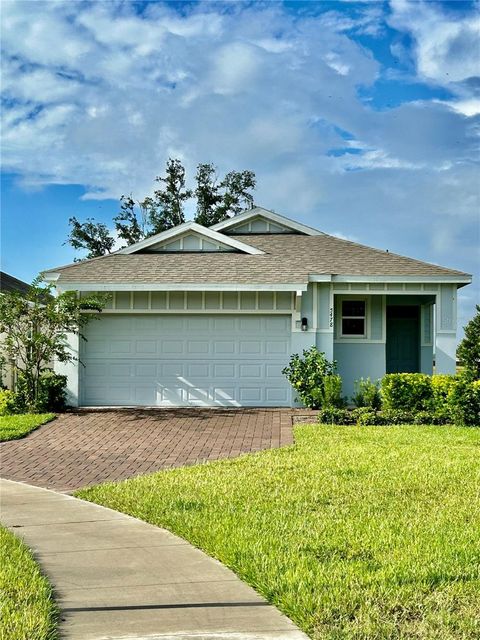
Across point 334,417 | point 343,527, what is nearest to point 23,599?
point 343,527


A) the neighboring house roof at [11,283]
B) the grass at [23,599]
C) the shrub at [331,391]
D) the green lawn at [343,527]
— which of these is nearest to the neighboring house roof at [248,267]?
the shrub at [331,391]

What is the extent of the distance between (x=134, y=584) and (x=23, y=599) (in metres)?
0.76

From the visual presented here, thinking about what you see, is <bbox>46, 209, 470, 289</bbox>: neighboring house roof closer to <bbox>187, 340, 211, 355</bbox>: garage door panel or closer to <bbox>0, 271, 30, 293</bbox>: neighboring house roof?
<bbox>187, 340, 211, 355</bbox>: garage door panel

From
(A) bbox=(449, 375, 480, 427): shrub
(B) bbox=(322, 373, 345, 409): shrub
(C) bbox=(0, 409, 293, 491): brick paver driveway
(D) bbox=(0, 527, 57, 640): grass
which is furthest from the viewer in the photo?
(B) bbox=(322, 373, 345, 409): shrub

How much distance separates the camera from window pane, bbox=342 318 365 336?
1908 cm

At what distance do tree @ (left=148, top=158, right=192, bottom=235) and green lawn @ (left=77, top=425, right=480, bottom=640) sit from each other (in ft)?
88.5

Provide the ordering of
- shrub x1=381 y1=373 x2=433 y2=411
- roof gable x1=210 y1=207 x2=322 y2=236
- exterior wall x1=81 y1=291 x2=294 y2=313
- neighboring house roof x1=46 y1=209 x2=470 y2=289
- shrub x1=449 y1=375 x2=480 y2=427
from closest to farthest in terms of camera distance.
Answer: shrub x1=449 y1=375 x2=480 y2=427 < shrub x1=381 y1=373 x2=433 y2=411 < neighboring house roof x1=46 y1=209 x2=470 y2=289 < exterior wall x1=81 y1=291 x2=294 y2=313 < roof gable x1=210 y1=207 x2=322 y2=236

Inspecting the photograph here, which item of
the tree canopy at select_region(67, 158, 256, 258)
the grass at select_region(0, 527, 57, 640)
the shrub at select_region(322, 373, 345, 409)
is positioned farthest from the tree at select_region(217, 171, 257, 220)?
the grass at select_region(0, 527, 57, 640)

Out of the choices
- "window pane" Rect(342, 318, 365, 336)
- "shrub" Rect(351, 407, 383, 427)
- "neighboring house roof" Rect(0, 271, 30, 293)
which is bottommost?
"shrub" Rect(351, 407, 383, 427)

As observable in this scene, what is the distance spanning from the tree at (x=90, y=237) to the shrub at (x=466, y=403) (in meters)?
24.8

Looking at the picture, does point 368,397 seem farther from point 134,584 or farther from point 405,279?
point 134,584

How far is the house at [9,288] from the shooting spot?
1870cm

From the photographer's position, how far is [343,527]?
620 cm

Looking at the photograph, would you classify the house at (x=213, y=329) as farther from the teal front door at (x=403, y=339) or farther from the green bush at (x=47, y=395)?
the teal front door at (x=403, y=339)
